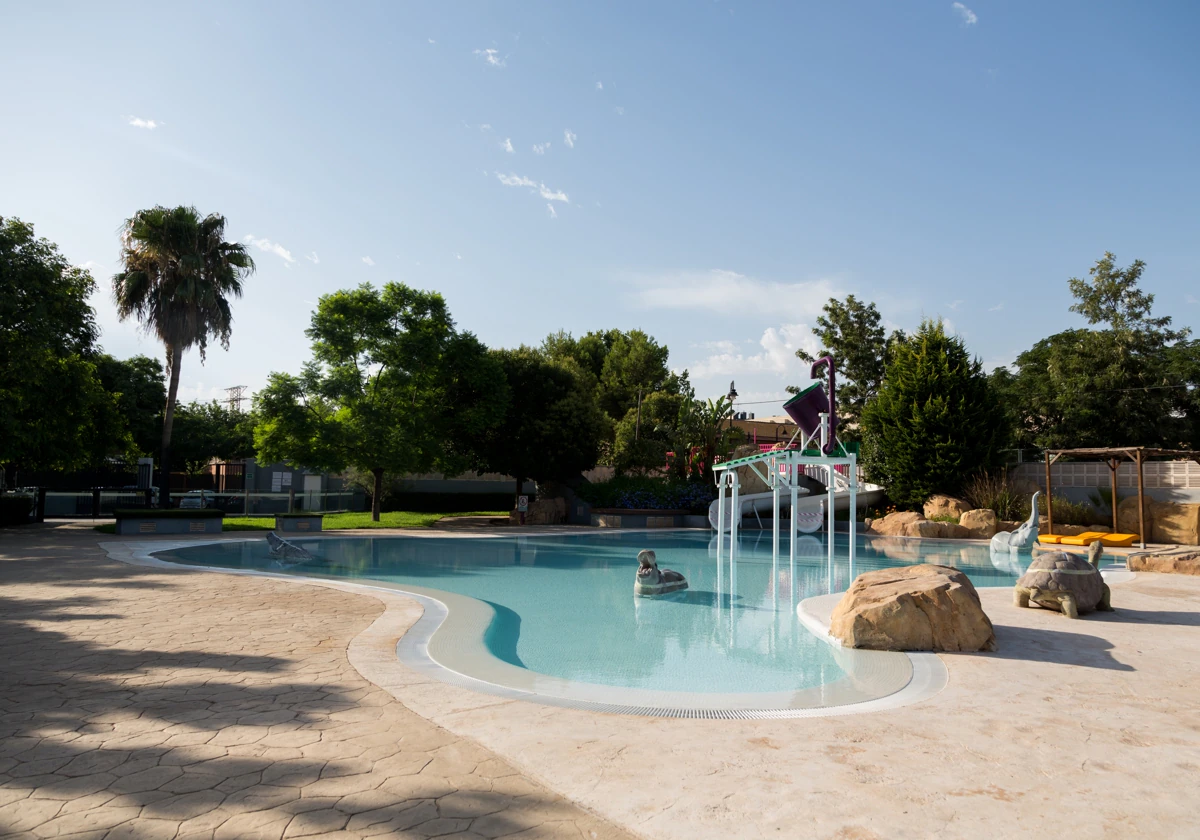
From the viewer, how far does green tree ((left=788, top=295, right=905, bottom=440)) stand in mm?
35656

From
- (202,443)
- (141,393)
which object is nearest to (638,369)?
(202,443)

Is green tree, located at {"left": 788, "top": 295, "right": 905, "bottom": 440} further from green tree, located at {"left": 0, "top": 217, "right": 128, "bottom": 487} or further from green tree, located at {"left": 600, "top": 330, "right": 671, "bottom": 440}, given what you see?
green tree, located at {"left": 0, "top": 217, "right": 128, "bottom": 487}

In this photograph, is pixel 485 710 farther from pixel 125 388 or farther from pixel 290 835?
pixel 125 388

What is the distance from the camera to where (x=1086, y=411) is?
2972 centimetres

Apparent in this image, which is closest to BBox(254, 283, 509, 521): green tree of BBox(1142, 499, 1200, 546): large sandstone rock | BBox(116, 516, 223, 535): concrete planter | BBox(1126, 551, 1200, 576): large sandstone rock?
BBox(116, 516, 223, 535): concrete planter

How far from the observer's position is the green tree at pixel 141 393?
34.7 m

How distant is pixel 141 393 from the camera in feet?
123

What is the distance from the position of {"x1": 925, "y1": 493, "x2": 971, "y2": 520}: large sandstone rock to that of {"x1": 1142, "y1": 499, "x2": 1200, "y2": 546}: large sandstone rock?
5014 millimetres

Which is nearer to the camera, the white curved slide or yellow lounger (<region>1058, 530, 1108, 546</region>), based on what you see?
yellow lounger (<region>1058, 530, 1108, 546</region>)

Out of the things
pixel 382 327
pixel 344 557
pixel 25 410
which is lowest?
pixel 344 557

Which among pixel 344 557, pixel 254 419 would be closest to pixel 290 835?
pixel 344 557

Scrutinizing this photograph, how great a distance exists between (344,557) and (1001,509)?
2177 centimetres

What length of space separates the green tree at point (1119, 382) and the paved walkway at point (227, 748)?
29319 millimetres

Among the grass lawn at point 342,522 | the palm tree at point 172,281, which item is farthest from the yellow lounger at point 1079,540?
the palm tree at point 172,281
